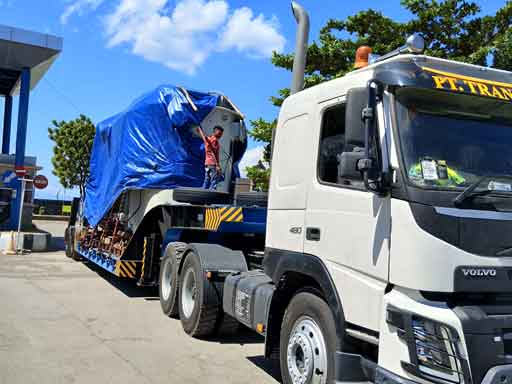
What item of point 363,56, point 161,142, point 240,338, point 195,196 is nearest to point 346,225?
point 363,56

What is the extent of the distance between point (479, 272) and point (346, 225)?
1.04 meters

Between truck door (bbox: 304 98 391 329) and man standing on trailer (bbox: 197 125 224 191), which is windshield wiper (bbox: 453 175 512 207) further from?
man standing on trailer (bbox: 197 125 224 191)

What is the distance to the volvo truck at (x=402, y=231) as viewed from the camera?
10.5 ft

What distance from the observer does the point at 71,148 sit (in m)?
40.2

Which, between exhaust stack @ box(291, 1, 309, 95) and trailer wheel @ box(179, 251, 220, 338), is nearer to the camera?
trailer wheel @ box(179, 251, 220, 338)

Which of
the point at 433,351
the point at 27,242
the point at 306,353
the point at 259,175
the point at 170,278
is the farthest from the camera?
the point at 27,242

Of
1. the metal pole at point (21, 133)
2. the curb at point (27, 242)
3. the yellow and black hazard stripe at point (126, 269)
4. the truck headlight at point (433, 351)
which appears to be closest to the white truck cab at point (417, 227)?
the truck headlight at point (433, 351)

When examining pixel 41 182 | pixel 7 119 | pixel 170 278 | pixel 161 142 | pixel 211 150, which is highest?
pixel 7 119

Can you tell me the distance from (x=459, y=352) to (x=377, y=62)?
2349 mm

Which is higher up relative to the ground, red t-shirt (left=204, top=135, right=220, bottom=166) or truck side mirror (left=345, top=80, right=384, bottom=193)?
red t-shirt (left=204, top=135, right=220, bottom=166)

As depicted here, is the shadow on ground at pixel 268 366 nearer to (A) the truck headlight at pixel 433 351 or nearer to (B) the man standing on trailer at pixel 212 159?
(A) the truck headlight at pixel 433 351

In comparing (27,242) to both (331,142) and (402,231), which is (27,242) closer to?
(331,142)

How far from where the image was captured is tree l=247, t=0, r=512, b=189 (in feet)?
36.1

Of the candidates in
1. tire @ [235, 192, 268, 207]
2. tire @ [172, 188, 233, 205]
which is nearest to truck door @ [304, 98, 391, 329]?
tire @ [235, 192, 268, 207]
